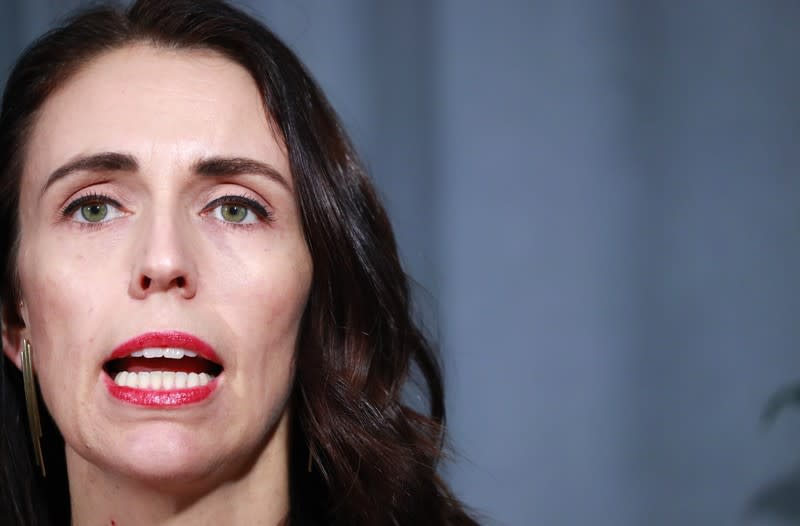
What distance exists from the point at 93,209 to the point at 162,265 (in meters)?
0.15

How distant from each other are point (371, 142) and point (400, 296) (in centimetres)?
58

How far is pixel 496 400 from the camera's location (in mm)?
1800

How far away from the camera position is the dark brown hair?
1.21m

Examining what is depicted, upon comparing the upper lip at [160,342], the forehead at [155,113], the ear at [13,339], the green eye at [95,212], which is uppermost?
the forehead at [155,113]

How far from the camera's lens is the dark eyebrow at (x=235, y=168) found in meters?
1.11

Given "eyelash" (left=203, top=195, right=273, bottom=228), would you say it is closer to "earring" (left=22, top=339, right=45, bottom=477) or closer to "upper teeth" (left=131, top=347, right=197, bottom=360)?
"upper teeth" (left=131, top=347, right=197, bottom=360)

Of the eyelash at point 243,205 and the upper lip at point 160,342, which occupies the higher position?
the eyelash at point 243,205

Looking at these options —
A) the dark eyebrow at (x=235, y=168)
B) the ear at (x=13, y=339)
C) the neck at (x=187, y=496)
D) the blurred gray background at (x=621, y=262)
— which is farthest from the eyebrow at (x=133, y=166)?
the blurred gray background at (x=621, y=262)

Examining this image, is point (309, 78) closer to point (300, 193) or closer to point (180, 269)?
point (300, 193)

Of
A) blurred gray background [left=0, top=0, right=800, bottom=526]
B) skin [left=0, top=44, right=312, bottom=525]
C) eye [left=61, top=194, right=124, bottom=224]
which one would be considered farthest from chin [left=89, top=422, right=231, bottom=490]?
blurred gray background [left=0, top=0, right=800, bottom=526]

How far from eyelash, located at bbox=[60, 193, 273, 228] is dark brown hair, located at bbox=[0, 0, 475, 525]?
52 mm

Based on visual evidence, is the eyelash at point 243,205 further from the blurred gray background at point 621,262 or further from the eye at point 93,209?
the blurred gray background at point 621,262

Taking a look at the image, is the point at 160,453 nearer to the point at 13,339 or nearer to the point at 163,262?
the point at 163,262

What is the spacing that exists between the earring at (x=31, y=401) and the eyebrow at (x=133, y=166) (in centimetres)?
20
